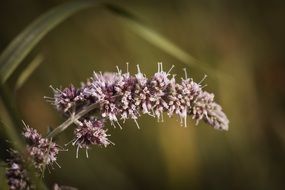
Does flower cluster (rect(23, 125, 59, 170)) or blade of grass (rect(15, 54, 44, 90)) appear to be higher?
blade of grass (rect(15, 54, 44, 90))

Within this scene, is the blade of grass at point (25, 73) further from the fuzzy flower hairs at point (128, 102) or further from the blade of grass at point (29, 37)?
the fuzzy flower hairs at point (128, 102)

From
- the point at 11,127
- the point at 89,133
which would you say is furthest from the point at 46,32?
the point at 11,127

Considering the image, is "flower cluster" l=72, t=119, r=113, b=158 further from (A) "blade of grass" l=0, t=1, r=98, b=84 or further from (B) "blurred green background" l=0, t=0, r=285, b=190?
(B) "blurred green background" l=0, t=0, r=285, b=190

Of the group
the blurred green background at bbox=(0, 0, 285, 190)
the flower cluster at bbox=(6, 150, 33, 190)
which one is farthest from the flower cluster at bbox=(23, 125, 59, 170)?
the blurred green background at bbox=(0, 0, 285, 190)

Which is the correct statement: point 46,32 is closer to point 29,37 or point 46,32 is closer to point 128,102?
point 29,37

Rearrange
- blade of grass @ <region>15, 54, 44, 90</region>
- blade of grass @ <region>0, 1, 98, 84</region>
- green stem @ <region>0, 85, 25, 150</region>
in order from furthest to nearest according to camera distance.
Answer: blade of grass @ <region>15, 54, 44, 90</region>
blade of grass @ <region>0, 1, 98, 84</region>
green stem @ <region>0, 85, 25, 150</region>

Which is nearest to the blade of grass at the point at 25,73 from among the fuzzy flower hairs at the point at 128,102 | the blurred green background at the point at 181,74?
the fuzzy flower hairs at the point at 128,102

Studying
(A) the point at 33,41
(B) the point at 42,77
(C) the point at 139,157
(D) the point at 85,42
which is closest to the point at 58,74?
(B) the point at 42,77

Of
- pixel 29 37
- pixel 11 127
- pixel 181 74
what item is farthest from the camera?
pixel 181 74
